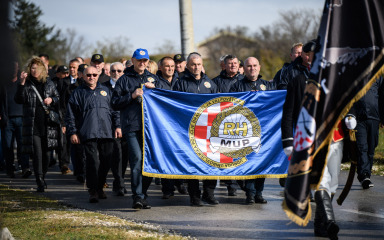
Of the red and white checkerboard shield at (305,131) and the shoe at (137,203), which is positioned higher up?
the red and white checkerboard shield at (305,131)

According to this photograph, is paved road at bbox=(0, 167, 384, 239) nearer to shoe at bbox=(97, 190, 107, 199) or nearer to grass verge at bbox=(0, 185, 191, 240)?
shoe at bbox=(97, 190, 107, 199)

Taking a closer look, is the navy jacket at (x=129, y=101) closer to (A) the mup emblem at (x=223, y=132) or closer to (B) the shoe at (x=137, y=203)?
(A) the mup emblem at (x=223, y=132)

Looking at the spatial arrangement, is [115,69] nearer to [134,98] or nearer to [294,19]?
[134,98]

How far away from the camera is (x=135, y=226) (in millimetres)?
7148

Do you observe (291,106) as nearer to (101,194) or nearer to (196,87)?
(196,87)

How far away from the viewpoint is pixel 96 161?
31.6 feet

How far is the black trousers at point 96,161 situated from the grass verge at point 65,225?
2.59ft

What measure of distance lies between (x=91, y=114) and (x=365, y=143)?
183 inches

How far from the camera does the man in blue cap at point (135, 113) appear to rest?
8641mm

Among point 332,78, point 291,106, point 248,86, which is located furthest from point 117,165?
point 332,78

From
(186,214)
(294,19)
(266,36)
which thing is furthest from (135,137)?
(266,36)

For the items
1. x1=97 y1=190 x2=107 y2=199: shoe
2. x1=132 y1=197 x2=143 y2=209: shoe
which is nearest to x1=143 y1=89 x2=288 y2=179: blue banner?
x1=132 y1=197 x2=143 y2=209: shoe

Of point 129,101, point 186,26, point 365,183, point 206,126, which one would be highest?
point 186,26

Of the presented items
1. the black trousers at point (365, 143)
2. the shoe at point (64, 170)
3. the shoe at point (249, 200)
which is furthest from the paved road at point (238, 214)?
the shoe at point (64, 170)
